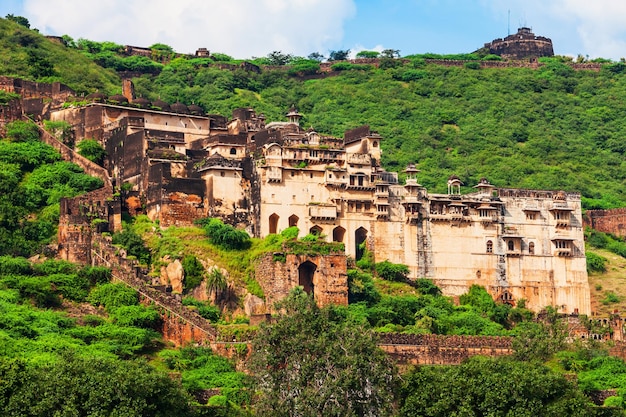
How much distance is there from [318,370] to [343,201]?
808 inches

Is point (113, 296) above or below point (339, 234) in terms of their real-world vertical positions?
below

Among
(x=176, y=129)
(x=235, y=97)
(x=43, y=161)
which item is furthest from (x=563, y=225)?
(x=235, y=97)

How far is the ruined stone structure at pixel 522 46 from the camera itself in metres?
115

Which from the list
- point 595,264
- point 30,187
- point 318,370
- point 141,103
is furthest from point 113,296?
point 595,264

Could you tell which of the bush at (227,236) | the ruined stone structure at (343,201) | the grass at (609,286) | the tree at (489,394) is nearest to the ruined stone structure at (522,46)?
the grass at (609,286)

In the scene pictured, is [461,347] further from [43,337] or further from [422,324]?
[43,337]

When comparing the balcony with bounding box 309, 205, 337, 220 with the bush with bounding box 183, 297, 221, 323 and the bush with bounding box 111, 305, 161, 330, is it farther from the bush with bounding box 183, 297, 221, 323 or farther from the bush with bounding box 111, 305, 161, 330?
the bush with bounding box 111, 305, 161, 330

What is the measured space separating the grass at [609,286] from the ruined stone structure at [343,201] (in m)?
2.90

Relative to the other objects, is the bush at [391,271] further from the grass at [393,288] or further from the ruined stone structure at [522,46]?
the ruined stone structure at [522,46]

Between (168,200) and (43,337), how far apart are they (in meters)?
13.3

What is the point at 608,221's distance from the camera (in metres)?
81.1

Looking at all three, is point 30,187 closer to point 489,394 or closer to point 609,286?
point 489,394

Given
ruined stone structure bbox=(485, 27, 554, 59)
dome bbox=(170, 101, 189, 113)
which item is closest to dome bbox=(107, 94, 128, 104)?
dome bbox=(170, 101, 189, 113)

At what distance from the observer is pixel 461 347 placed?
56.2m
